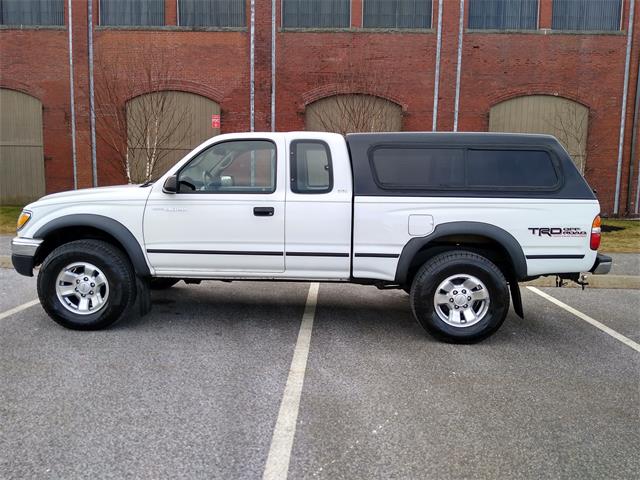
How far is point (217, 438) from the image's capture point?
3387 mm

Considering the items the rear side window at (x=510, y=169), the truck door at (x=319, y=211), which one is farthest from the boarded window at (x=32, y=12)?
the rear side window at (x=510, y=169)

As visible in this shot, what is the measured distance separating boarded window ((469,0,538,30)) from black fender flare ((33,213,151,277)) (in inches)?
603

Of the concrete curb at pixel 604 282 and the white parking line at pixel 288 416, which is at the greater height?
the white parking line at pixel 288 416

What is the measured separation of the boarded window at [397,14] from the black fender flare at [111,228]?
46.7 ft

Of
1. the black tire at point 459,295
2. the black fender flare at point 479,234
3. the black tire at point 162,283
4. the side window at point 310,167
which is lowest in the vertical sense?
the black tire at point 162,283

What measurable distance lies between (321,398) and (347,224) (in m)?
1.93

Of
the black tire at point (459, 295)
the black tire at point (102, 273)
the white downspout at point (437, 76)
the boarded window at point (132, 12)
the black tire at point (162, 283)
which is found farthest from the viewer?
the boarded window at point (132, 12)

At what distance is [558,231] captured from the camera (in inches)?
210

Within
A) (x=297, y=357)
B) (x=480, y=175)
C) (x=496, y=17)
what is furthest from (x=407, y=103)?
(x=297, y=357)

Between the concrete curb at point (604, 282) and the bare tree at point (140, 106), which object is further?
the bare tree at point (140, 106)

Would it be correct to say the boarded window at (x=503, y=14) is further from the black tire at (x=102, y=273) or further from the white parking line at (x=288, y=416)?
the black tire at (x=102, y=273)

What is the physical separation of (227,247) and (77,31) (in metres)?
15.7

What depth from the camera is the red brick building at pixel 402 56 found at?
1753 centimetres

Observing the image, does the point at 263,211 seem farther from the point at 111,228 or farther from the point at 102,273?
the point at 102,273
